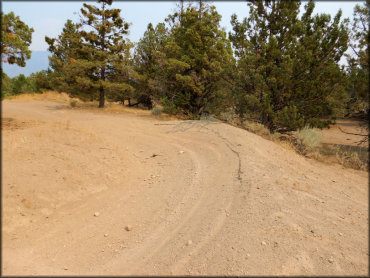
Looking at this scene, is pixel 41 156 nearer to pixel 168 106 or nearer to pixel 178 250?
pixel 178 250

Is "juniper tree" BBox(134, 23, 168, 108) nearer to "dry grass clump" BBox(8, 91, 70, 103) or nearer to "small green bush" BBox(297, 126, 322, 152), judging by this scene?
"dry grass clump" BBox(8, 91, 70, 103)

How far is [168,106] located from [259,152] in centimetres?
718

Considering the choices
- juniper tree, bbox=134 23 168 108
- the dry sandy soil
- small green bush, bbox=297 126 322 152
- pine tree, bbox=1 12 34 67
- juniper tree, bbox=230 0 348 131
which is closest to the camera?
the dry sandy soil

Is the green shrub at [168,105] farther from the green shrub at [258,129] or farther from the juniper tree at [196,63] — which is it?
the green shrub at [258,129]

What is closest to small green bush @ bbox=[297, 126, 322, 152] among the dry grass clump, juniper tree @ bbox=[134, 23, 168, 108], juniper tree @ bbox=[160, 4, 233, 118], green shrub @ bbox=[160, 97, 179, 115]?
A: juniper tree @ bbox=[160, 4, 233, 118]

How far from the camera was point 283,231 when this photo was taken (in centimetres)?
262

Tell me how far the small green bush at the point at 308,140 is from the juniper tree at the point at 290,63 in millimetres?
518

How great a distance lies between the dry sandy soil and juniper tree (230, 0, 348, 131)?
3310 millimetres

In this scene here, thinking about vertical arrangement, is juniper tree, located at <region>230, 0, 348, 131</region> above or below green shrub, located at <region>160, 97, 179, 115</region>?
above

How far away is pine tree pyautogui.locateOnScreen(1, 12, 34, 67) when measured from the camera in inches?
182

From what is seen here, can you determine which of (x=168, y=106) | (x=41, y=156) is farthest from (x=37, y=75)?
(x=41, y=156)

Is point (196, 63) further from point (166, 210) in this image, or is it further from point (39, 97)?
point (166, 210)

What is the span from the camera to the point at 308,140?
6.53 metres

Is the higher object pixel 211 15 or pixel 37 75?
pixel 211 15
